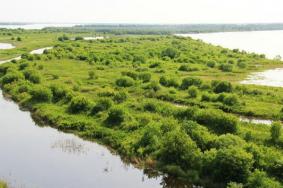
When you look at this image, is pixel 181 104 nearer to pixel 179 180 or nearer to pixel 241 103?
pixel 241 103

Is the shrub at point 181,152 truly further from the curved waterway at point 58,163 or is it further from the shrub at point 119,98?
the shrub at point 119,98

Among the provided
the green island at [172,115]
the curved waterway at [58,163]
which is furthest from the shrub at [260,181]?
the curved waterway at [58,163]

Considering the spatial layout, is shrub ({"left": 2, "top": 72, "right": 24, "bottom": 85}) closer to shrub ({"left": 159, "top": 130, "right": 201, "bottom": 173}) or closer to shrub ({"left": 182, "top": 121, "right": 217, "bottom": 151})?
shrub ({"left": 182, "top": 121, "right": 217, "bottom": 151})

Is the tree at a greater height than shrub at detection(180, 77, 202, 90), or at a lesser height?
greater

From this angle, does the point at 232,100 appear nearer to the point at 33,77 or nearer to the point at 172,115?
the point at 172,115

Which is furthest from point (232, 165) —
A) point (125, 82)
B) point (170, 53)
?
point (170, 53)

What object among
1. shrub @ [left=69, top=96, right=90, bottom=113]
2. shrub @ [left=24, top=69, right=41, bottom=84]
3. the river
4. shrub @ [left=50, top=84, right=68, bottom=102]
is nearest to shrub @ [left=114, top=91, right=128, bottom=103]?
shrub @ [left=69, top=96, right=90, bottom=113]

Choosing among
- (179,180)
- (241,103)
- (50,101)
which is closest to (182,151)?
(179,180)
